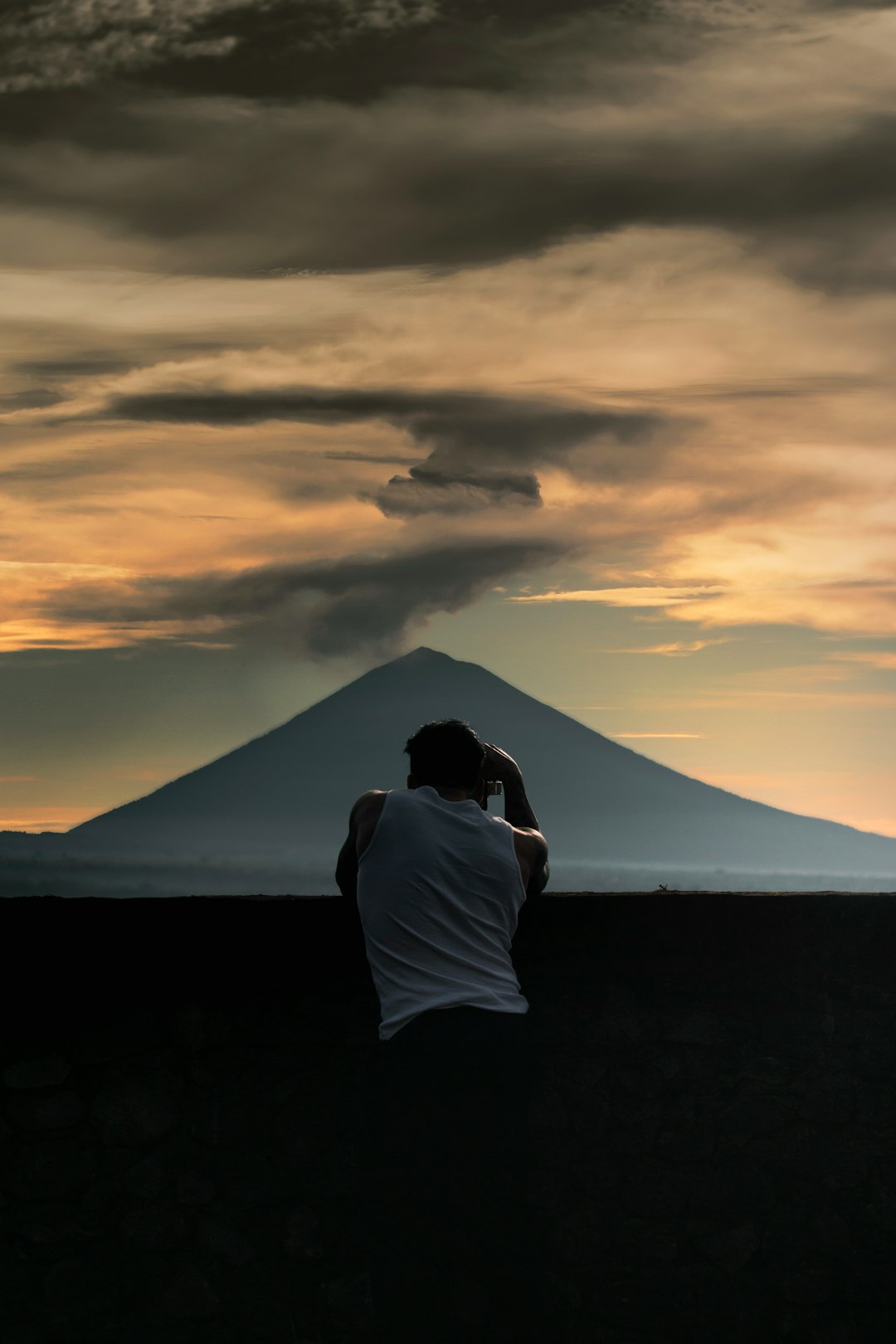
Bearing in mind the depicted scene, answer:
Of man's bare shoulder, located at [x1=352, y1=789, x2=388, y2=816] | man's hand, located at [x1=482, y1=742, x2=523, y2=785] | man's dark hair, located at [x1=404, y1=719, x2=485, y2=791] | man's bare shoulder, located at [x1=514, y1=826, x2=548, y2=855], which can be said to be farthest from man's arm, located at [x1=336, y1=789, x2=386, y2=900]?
man's hand, located at [x1=482, y1=742, x2=523, y2=785]

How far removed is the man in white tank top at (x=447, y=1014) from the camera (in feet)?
9.95

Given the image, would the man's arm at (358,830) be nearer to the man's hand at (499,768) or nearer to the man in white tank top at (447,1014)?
the man in white tank top at (447,1014)

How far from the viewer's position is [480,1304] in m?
3.47

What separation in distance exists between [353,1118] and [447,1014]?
2.22 feet

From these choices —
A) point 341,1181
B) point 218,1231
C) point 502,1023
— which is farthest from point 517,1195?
point 218,1231

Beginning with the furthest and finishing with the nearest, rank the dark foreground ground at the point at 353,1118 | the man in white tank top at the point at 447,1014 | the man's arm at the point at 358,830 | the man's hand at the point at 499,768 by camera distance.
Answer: the man's hand at the point at 499,768
the dark foreground ground at the point at 353,1118
the man's arm at the point at 358,830
the man in white tank top at the point at 447,1014

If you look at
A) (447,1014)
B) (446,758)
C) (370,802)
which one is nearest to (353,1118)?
(447,1014)

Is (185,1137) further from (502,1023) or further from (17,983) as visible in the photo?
(502,1023)

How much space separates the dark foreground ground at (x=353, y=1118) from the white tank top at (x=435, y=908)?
2.47ft

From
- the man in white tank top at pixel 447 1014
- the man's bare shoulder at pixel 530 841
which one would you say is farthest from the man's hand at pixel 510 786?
the man in white tank top at pixel 447 1014

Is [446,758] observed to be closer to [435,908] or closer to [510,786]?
[435,908]

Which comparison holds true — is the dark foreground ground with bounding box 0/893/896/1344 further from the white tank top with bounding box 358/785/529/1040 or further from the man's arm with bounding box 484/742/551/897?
the white tank top with bounding box 358/785/529/1040

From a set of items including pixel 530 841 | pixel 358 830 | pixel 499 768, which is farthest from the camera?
pixel 499 768

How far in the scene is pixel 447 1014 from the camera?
3.04 m
